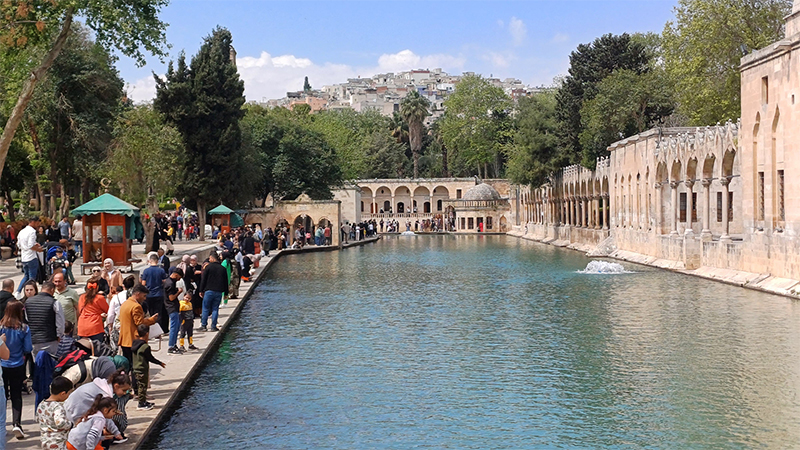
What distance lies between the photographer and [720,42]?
131 feet

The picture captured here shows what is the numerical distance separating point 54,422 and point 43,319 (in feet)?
6.58

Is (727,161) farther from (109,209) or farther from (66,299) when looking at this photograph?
(66,299)

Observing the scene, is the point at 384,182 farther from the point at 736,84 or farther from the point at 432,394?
the point at 432,394

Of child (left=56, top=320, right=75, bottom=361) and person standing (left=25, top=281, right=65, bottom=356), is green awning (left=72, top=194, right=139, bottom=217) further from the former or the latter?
person standing (left=25, top=281, right=65, bottom=356)

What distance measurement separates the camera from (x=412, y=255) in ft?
142

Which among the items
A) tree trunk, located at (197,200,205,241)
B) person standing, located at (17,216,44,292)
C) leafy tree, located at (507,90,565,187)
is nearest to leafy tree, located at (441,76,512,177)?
leafy tree, located at (507,90,565,187)

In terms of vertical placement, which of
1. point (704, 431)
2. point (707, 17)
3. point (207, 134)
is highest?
point (707, 17)

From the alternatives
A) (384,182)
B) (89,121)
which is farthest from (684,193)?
Result: (384,182)

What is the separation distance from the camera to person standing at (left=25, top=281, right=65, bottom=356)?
29.8 feet

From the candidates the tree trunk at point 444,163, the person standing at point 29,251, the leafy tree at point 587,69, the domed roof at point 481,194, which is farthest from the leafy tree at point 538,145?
the tree trunk at point 444,163

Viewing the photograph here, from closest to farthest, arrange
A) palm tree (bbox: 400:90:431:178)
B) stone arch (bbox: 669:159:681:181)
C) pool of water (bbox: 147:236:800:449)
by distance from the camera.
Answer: pool of water (bbox: 147:236:800:449) < stone arch (bbox: 669:159:681:181) < palm tree (bbox: 400:90:431:178)

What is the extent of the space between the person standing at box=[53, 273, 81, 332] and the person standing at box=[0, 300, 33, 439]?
1.39m

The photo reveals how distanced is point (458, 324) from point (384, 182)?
80474 mm

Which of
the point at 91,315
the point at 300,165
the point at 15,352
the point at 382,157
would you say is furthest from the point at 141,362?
the point at 382,157
